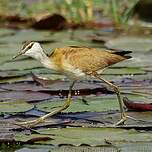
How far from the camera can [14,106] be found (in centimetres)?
467

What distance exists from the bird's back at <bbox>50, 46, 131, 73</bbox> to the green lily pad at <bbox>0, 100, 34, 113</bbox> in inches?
14.4

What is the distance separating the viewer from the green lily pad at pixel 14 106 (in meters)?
4.56

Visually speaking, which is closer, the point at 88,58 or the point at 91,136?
the point at 91,136

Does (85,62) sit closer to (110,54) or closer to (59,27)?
(110,54)

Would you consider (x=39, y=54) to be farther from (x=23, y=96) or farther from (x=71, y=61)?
(x=23, y=96)

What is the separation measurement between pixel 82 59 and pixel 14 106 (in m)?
0.56

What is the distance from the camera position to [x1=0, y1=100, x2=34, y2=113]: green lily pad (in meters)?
Answer: 4.56

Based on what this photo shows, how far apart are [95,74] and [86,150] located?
93 centimetres

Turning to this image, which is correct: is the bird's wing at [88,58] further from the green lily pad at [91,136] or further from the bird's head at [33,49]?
the green lily pad at [91,136]

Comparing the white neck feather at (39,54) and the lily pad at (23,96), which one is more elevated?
the white neck feather at (39,54)

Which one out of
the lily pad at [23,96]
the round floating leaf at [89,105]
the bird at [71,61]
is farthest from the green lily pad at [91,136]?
the lily pad at [23,96]

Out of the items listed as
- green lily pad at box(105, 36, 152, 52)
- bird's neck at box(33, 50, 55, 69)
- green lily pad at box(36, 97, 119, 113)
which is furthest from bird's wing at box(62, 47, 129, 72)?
green lily pad at box(105, 36, 152, 52)

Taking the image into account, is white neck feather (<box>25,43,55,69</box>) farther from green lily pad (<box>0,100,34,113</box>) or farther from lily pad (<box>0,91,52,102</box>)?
lily pad (<box>0,91,52,102</box>)

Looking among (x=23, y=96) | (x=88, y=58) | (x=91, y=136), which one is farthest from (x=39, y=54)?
(x=91, y=136)
